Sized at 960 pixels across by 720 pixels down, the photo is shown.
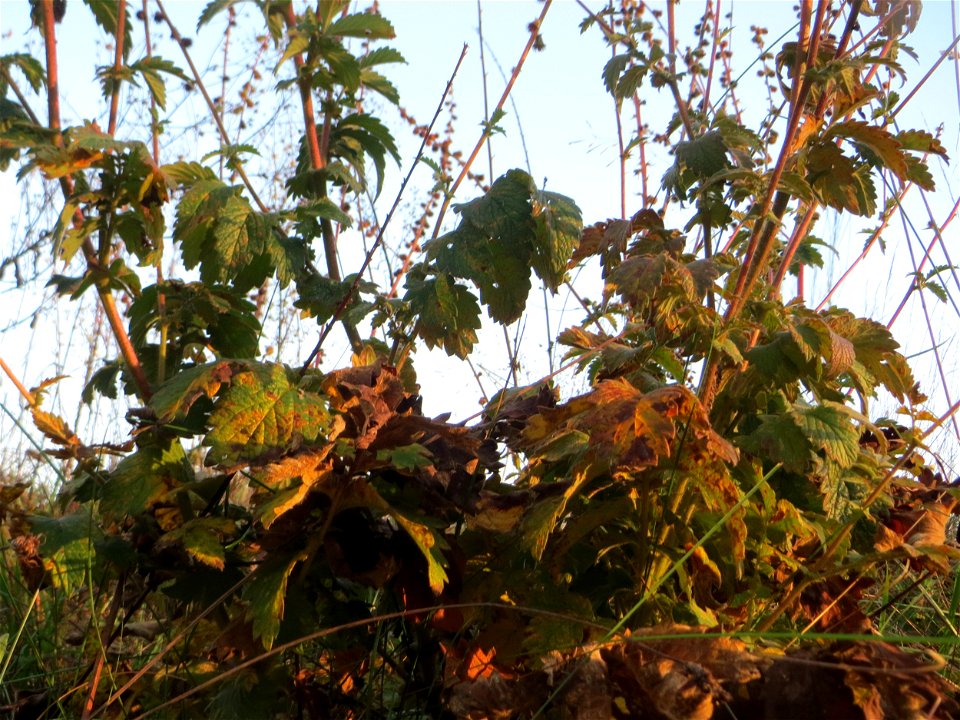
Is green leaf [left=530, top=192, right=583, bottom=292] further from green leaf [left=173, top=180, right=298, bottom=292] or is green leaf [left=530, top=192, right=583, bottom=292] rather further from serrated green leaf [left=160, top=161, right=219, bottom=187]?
serrated green leaf [left=160, top=161, right=219, bottom=187]

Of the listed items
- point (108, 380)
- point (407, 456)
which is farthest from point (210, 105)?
point (407, 456)

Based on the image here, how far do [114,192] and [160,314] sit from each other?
0.22 meters

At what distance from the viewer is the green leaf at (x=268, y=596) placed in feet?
4.11

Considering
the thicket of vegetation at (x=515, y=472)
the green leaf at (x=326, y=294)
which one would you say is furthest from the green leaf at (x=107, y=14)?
the green leaf at (x=326, y=294)

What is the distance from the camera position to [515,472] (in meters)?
1.90

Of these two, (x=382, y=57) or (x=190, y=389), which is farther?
(x=382, y=57)

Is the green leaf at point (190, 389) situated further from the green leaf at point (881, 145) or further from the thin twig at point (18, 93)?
the green leaf at point (881, 145)

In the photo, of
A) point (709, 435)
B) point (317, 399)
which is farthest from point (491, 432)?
point (709, 435)

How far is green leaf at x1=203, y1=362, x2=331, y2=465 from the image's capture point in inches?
51.1

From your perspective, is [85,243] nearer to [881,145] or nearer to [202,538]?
[202,538]

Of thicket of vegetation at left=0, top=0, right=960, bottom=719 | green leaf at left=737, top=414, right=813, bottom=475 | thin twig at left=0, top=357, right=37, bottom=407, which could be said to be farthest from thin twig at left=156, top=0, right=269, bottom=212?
green leaf at left=737, top=414, right=813, bottom=475

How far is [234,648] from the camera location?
1386mm

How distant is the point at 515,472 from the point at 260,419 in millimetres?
702

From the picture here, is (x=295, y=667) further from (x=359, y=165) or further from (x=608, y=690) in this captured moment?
(x=359, y=165)
